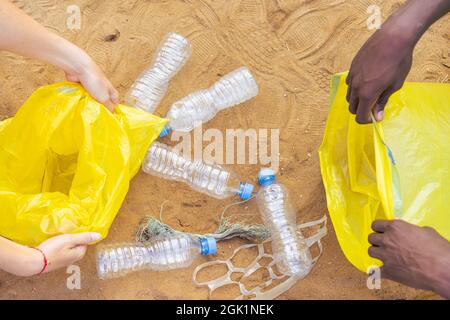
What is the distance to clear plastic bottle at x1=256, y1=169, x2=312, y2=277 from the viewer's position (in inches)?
79.0

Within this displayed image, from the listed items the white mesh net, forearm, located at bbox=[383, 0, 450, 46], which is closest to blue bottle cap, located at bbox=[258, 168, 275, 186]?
the white mesh net

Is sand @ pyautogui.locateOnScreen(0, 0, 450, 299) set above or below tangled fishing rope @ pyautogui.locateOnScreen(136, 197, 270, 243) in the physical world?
above

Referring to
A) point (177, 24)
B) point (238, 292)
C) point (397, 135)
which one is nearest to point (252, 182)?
point (238, 292)

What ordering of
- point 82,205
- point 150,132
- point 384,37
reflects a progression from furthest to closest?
point 150,132 < point 82,205 < point 384,37

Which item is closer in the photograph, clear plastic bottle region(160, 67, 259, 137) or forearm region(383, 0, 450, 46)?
forearm region(383, 0, 450, 46)

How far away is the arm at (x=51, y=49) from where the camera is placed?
171 centimetres

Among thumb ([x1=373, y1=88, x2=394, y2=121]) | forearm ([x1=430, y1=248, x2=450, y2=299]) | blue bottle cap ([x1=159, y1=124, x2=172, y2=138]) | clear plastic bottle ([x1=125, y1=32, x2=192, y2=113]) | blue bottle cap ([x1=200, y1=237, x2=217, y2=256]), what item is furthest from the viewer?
clear plastic bottle ([x1=125, y1=32, x2=192, y2=113])

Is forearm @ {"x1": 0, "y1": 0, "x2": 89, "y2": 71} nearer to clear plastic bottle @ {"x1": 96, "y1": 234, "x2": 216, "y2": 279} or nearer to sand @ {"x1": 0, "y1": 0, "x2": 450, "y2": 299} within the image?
sand @ {"x1": 0, "y1": 0, "x2": 450, "y2": 299}

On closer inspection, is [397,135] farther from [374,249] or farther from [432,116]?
[374,249]

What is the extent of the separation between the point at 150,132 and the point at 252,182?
47cm

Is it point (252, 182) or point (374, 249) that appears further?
point (252, 182)

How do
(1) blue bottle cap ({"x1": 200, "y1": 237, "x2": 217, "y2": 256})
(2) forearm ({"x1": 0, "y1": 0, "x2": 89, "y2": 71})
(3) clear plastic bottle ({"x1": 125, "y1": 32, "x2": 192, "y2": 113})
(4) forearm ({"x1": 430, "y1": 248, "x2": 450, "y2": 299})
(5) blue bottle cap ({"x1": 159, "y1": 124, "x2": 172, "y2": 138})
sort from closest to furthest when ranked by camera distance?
(4) forearm ({"x1": 430, "y1": 248, "x2": 450, "y2": 299}), (2) forearm ({"x1": 0, "y1": 0, "x2": 89, "y2": 71}), (1) blue bottle cap ({"x1": 200, "y1": 237, "x2": 217, "y2": 256}), (5) blue bottle cap ({"x1": 159, "y1": 124, "x2": 172, "y2": 138}), (3) clear plastic bottle ({"x1": 125, "y1": 32, "x2": 192, "y2": 113})

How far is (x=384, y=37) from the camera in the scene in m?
1.44

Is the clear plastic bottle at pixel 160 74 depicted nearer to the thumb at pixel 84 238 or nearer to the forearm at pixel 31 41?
the forearm at pixel 31 41
